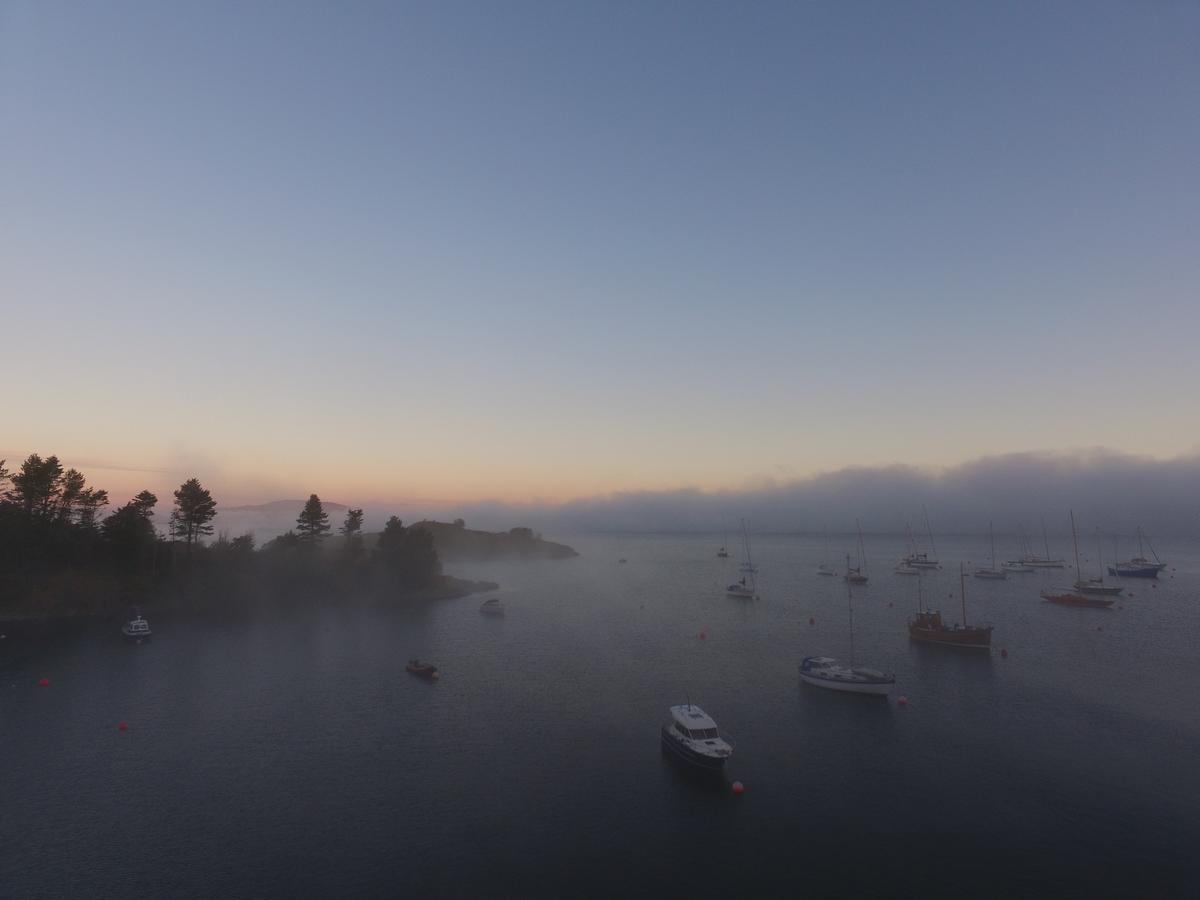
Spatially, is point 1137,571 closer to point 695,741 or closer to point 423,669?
point 695,741

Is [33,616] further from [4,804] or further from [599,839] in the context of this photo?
[599,839]

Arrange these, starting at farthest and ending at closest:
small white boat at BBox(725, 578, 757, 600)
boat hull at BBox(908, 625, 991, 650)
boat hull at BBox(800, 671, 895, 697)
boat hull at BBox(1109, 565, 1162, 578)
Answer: boat hull at BBox(1109, 565, 1162, 578) → small white boat at BBox(725, 578, 757, 600) → boat hull at BBox(908, 625, 991, 650) → boat hull at BBox(800, 671, 895, 697)

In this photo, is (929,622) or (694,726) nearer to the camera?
(694,726)

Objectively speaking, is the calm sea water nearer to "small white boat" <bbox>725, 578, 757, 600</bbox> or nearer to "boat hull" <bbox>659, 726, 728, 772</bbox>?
"boat hull" <bbox>659, 726, 728, 772</bbox>

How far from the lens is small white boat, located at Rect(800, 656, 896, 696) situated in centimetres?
6662

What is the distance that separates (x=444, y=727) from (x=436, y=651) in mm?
34855

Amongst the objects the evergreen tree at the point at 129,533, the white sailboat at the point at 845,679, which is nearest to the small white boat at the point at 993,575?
the white sailboat at the point at 845,679

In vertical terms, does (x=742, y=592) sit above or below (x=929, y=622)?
below

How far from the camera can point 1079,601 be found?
12912 cm

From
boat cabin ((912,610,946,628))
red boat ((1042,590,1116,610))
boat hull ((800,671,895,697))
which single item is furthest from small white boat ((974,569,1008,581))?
boat hull ((800,671,895,697))

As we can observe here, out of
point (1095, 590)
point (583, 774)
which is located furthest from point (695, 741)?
point (1095, 590)

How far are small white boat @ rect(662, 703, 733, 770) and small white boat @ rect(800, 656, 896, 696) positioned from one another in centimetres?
2464

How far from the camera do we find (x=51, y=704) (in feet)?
204

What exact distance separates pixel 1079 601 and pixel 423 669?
139 metres
